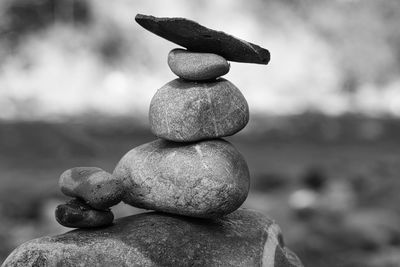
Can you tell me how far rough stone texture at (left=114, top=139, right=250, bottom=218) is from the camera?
5691 millimetres

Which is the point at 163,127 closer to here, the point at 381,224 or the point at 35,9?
the point at 381,224

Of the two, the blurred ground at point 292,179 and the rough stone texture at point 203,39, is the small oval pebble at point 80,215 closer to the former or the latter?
the rough stone texture at point 203,39

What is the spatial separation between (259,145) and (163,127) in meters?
15.3

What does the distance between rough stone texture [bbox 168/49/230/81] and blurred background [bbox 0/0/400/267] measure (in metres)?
7.46

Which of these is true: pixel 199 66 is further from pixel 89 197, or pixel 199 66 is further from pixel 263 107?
pixel 263 107

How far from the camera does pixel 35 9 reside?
27.2 m

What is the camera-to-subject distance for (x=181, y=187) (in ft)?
18.9

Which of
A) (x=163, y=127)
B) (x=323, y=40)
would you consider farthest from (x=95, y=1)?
(x=163, y=127)

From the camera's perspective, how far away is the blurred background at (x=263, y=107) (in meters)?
14.7

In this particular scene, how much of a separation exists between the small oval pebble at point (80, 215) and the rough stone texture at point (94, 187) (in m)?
0.07

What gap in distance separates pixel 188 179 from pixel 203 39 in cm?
123

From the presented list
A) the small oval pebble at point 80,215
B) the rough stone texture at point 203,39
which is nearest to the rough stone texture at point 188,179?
the small oval pebble at point 80,215

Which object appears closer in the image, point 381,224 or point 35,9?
point 381,224

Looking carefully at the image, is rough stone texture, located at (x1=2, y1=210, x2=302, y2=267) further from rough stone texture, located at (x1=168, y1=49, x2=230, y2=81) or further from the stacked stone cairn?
rough stone texture, located at (x1=168, y1=49, x2=230, y2=81)
